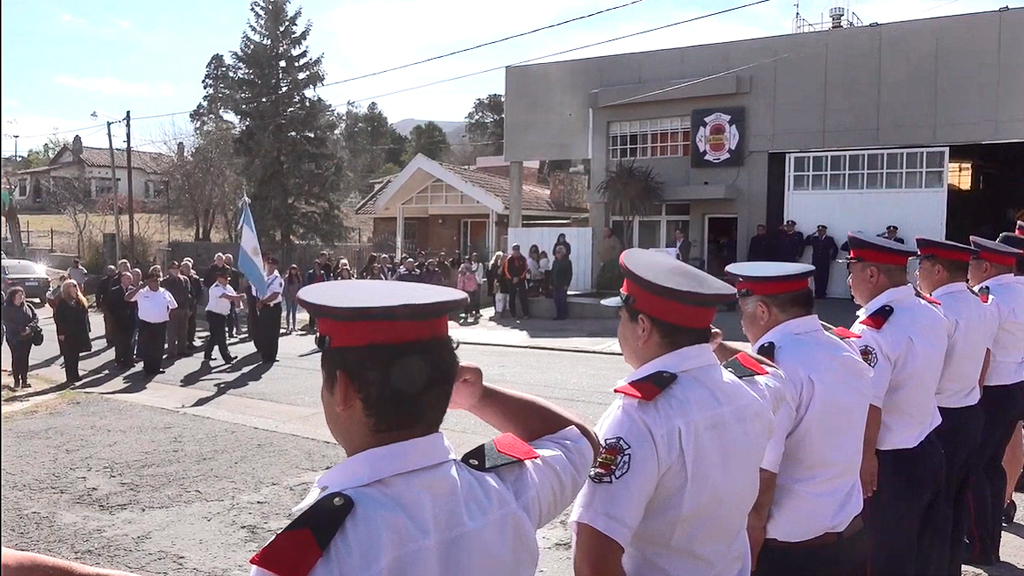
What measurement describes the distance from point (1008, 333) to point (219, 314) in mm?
11905

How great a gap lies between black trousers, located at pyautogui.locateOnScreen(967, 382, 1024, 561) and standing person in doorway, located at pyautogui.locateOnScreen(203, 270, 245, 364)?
11.8 metres

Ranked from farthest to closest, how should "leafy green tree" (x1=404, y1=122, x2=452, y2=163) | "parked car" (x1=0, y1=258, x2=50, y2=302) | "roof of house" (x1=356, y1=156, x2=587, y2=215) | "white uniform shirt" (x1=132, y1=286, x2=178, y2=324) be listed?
1. "leafy green tree" (x1=404, y1=122, x2=452, y2=163)
2. "roof of house" (x1=356, y1=156, x2=587, y2=215)
3. "white uniform shirt" (x1=132, y1=286, x2=178, y2=324)
4. "parked car" (x1=0, y1=258, x2=50, y2=302)

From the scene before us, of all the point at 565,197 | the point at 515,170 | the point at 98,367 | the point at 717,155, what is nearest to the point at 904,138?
the point at 717,155

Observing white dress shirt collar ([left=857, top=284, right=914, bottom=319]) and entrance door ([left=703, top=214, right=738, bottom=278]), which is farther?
entrance door ([left=703, top=214, right=738, bottom=278])

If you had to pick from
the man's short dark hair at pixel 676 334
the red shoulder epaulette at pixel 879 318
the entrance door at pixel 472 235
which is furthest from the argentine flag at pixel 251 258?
the entrance door at pixel 472 235

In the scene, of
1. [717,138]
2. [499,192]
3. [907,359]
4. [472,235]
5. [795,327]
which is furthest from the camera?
[472,235]

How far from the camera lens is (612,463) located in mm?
2209

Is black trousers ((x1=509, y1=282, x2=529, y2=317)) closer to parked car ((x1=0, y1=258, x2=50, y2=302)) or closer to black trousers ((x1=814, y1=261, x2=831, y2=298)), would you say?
black trousers ((x1=814, y1=261, x2=831, y2=298))

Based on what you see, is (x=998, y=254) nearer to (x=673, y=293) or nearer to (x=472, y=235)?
(x=673, y=293)

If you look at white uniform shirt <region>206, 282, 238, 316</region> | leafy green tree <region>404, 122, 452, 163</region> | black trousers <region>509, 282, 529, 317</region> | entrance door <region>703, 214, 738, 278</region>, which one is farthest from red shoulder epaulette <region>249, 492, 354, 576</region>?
leafy green tree <region>404, 122, 452, 163</region>

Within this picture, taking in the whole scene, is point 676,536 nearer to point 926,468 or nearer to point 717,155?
point 926,468

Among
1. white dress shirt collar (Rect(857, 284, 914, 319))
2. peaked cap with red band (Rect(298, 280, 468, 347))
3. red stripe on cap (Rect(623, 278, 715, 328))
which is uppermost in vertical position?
peaked cap with red band (Rect(298, 280, 468, 347))

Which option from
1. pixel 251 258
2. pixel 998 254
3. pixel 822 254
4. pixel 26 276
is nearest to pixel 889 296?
pixel 998 254

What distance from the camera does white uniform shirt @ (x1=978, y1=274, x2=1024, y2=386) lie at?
5.26 meters
